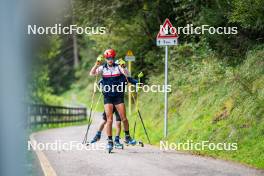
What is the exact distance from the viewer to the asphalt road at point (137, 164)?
8.27m

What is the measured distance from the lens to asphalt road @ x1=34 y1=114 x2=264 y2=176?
325 inches

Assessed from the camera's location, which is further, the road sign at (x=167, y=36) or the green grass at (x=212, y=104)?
the road sign at (x=167, y=36)

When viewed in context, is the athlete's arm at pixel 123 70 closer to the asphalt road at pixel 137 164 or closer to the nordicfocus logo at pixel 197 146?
the asphalt road at pixel 137 164

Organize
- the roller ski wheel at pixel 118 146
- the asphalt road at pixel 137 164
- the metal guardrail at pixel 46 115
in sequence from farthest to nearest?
the metal guardrail at pixel 46 115, the roller ski wheel at pixel 118 146, the asphalt road at pixel 137 164

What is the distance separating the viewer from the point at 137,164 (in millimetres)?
9188

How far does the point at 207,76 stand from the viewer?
49.0 ft

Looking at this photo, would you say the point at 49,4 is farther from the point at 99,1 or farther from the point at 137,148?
the point at 137,148

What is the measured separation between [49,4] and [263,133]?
852 centimetres

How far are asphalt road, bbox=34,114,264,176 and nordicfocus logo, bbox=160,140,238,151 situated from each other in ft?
1.89

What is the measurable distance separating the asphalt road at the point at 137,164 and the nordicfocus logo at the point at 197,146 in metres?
0.57

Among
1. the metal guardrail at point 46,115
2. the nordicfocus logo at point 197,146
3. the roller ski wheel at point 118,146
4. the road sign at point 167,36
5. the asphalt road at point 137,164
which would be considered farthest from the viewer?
the metal guardrail at point 46,115

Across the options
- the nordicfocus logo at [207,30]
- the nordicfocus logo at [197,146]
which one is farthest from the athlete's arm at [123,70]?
the nordicfocus logo at [207,30]

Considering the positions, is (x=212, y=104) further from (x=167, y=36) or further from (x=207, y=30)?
(x=207, y=30)

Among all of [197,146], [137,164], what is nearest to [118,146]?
[197,146]
